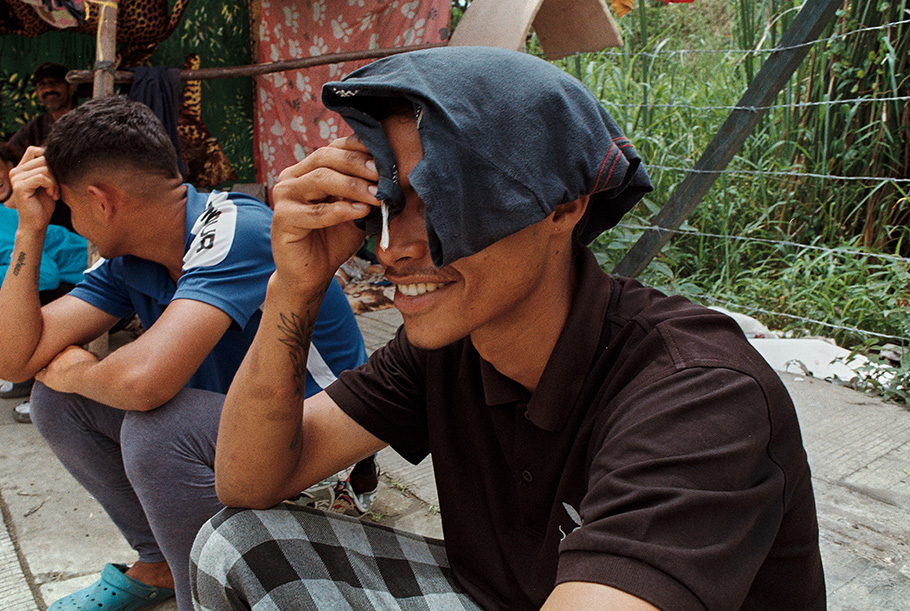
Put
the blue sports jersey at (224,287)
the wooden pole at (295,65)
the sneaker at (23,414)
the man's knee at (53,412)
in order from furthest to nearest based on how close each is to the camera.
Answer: the wooden pole at (295,65) < the sneaker at (23,414) < the man's knee at (53,412) < the blue sports jersey at (224,287)

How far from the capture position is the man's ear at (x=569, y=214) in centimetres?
128

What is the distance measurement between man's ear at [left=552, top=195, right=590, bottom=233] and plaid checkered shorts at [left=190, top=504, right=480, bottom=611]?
2.66 ft

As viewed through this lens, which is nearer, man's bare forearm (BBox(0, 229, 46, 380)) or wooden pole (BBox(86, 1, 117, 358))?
man's bare forearm (BBox(0, 229, 46, 380))

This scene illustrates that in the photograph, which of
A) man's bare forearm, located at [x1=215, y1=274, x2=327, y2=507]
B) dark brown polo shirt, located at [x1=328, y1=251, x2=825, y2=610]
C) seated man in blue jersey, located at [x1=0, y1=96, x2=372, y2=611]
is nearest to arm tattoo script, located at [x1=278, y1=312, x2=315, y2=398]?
man's bare forearm, located at [x1=215, y1=274, x2=327, y2=507]

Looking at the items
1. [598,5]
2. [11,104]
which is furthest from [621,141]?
[11,104]

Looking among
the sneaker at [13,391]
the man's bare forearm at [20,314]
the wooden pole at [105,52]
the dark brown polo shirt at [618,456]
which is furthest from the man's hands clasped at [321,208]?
the sneaker at [13,391]

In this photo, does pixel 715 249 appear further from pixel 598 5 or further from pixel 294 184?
pixel 294 184

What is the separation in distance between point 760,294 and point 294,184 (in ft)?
12.8

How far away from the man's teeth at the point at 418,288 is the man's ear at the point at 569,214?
0.23 metres

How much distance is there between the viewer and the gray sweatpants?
185 cm

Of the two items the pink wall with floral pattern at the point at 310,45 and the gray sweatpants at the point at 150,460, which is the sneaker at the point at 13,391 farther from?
the pink wall with floral pattern at the point at 310,45

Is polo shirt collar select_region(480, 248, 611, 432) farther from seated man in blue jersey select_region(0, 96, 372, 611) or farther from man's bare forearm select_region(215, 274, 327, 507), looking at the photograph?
seated man in blue jersey select_region(0, 96, 372, 611)

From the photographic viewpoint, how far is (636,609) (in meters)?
0.89

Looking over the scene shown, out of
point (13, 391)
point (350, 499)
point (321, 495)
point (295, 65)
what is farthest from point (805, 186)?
point (13, 391)
